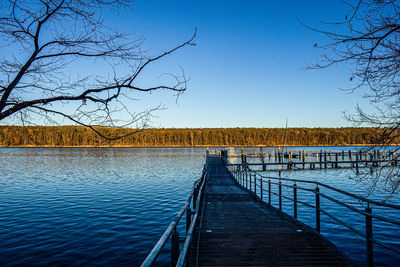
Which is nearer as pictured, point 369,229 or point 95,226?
point 369,229

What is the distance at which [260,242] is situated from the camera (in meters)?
6.12

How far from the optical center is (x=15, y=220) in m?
13.9

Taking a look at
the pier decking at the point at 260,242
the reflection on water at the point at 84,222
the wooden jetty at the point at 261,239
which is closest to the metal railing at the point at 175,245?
the wooden jetty at the point at 261,239

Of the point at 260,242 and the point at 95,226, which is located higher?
the point at 260,242

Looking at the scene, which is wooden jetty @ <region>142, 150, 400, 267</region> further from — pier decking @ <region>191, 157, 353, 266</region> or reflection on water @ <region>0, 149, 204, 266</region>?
reflection on water @ <region>0, 149, 204, 266</region>

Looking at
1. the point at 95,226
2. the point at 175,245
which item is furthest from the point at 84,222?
the point at 175,245

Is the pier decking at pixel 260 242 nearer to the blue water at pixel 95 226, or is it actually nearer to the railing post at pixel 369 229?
the railing post at pixel 369 229

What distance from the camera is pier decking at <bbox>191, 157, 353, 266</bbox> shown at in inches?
204

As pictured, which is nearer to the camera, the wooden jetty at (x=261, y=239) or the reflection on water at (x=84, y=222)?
the wooden jetty at (x=261, y=239)

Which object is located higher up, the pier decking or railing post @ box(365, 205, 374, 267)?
railing post @ box(365, 205, 374, 267)

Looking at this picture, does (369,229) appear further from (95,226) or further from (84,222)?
(84,222)

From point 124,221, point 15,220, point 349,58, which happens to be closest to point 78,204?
point 15,220

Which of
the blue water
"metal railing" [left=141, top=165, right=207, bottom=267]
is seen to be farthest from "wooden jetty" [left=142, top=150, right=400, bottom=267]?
the blue water

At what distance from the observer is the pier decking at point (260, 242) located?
17.0ft
